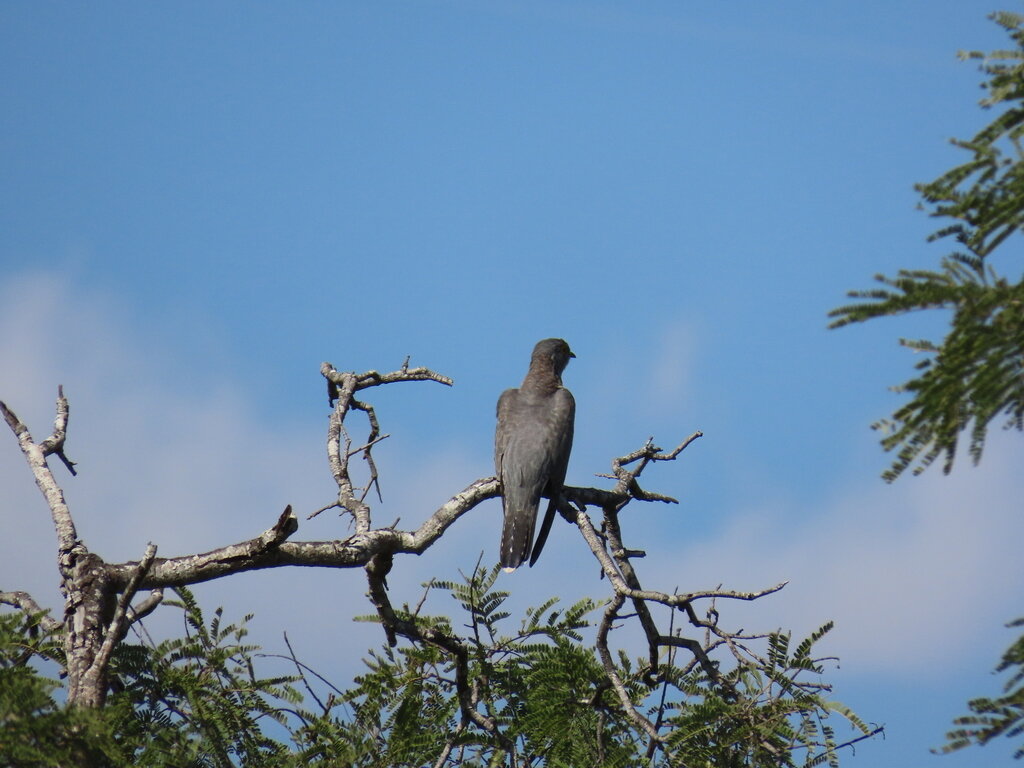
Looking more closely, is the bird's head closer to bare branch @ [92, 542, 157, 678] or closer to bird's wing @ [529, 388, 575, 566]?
bird's wing @ [529, 388, 575, 566]

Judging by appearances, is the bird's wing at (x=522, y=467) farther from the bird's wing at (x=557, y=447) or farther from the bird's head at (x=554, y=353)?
the bird's head at (x=554, y=353)

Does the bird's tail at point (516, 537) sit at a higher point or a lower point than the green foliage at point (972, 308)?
higher

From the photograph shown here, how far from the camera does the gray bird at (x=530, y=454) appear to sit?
7266 mm

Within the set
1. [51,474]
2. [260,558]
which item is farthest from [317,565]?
[51,474]

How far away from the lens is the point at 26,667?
5.40 metres

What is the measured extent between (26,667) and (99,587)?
54cm

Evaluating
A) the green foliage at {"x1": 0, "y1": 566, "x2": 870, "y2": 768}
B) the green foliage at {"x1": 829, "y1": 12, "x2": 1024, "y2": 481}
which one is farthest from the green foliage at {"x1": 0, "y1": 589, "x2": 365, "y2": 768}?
the green foliage at {"x1": 829, "y1": 12, "x2": 1024, "y2": 481}

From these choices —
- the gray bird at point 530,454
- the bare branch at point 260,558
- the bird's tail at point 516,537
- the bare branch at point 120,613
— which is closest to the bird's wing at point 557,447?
the gray bird at point 530,454

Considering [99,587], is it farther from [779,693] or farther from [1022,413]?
[1022,413]

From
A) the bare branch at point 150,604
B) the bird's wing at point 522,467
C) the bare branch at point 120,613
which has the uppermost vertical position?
the bird's wing at point 522,467

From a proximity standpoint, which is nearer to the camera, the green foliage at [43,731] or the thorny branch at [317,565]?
the green foliage at [43,731]

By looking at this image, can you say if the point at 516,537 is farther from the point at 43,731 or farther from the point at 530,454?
Answer: the point at 43,731

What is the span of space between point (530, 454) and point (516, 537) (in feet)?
2.26

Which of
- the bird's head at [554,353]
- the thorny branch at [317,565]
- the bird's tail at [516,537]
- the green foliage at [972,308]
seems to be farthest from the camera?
the bird's head at [554,353]
